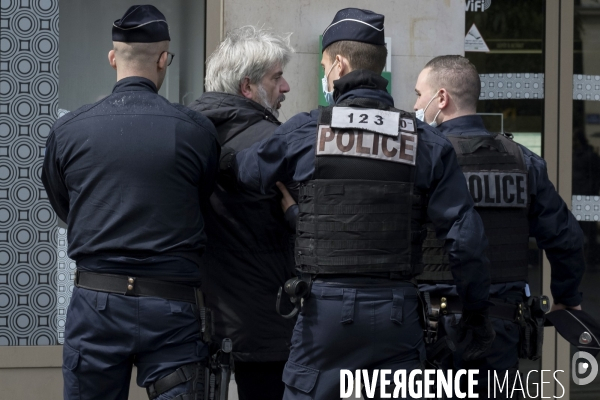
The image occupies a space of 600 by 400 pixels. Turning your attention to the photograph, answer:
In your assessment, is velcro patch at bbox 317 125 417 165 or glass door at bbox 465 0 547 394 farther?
glass door at bbox 465 0 547 394

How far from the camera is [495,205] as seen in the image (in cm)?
390

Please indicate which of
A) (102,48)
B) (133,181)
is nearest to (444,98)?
(133,181)

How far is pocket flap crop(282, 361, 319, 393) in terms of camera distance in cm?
319

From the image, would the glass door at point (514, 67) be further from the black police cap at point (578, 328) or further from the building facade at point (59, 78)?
the black police cap at point (578, 328)

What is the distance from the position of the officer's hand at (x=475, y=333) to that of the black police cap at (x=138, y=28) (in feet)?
5.46

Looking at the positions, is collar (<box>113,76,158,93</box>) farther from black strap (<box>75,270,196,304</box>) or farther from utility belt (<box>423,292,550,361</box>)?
utility belt (<box>423,292,550,361</box>)

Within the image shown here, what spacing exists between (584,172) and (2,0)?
406 cm

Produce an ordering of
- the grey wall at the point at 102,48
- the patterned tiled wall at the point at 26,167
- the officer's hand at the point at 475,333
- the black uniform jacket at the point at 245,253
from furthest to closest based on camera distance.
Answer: the grey wall at the point at 102,48
the patterned tiled wall at the point at 26,167
the black uniform jacket at the point at 245,253
the officer's hand at the point at 475,333

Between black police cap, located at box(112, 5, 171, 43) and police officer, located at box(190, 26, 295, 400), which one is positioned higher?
black police cap, located at box(112, 5, 171, 43)

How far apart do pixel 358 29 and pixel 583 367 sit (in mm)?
3880

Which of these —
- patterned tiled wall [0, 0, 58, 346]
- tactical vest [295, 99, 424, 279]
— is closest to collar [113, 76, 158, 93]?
tactical vest [295, 99, 424, 279]

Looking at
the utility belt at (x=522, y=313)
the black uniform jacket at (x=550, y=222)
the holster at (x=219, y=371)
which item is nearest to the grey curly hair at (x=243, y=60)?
the black uniform jacket at (x=550, y=222)

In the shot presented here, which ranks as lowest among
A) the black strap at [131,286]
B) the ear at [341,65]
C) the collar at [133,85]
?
the black strap at [131,286]

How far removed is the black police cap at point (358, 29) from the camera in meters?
3.42
